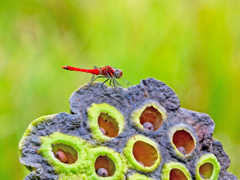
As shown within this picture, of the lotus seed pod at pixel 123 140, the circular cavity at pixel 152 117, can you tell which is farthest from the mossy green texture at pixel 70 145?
the circular cavity at pixel 152 117

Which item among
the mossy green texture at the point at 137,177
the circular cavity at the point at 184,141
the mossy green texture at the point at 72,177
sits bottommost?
the mossy green texture at the point at 72,177

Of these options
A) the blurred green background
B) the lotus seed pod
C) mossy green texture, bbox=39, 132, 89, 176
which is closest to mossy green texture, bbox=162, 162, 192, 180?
the lotus seed pod

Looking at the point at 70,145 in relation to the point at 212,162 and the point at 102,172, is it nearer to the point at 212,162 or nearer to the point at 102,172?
the point at 102,172

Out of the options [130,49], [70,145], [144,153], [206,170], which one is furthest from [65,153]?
[130,49]

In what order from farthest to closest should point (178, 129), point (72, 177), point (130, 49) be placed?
point (130, 49) < point (178, 129) < point (72, 177)

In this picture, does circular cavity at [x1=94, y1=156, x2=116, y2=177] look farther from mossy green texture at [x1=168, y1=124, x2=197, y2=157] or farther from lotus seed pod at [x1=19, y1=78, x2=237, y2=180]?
mossy green texture at [x1=168, y1=124, x2=197, y2=157]

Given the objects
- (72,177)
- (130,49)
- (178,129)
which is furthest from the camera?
(130,49)

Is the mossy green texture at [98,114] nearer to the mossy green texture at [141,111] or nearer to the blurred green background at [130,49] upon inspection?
the mossy green texture at [141,111]

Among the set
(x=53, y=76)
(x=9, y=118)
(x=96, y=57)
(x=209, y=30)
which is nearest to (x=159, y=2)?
(x=209, y=30)
